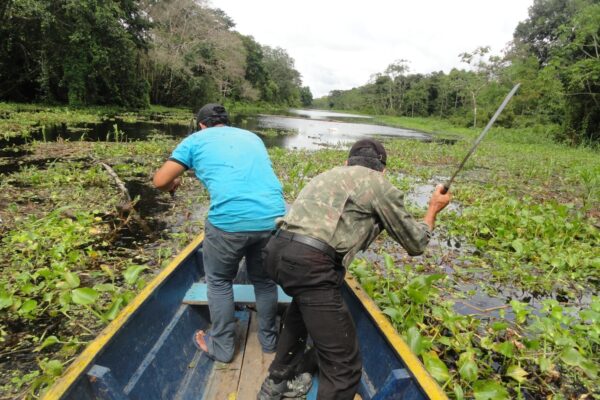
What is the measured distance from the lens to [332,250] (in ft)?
6.56

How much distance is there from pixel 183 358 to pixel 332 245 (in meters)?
1.48

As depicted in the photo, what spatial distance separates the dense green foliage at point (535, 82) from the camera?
17.7 m

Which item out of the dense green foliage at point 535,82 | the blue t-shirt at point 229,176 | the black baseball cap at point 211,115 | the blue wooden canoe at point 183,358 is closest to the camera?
the blue wooden canoe at point 183,358

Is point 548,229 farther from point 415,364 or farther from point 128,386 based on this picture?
point 128,386

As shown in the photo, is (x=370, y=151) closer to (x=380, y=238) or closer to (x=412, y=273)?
(x=412, y=273)

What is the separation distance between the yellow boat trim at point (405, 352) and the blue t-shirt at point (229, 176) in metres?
0.93

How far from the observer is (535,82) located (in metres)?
27.3

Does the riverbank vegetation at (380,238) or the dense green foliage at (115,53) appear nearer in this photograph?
the riverbank vegetation at (380,238)

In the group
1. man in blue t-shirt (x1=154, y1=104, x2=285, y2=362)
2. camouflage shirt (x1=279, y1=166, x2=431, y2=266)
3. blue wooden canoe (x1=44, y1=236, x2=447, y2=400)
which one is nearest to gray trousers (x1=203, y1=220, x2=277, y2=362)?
man in blue t-shirt (x1=154, y1=104, x2=285, y2=362)

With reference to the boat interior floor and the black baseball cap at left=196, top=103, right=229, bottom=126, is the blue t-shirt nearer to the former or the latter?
the black baseball cap at left=196, top=103, right=229, bottom=126

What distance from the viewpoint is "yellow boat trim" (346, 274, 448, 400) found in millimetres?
1917

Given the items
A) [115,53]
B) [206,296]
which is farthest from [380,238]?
[115,53]

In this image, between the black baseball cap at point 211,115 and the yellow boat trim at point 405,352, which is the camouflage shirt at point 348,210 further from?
the black baseball cap at point 211,115

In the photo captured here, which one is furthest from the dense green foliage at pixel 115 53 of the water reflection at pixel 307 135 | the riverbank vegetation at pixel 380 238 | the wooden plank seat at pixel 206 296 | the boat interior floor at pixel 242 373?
the boat interior floor at pixel 242 373
